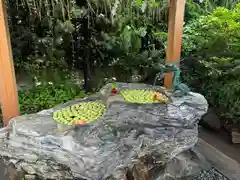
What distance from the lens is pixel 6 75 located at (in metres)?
1.99

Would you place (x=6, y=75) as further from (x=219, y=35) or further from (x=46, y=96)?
(x=219, y=35)

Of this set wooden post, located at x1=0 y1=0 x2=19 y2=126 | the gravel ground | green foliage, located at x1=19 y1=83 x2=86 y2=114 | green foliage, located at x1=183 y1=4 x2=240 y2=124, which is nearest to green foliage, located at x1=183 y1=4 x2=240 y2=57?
green foliage, located at x1=183 y1=4 x2=240 y2=124

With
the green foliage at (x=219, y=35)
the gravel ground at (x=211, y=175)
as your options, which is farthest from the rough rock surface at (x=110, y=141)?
the green foliage at (x=219, y=35)

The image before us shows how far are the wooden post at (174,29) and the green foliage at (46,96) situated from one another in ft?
5.56

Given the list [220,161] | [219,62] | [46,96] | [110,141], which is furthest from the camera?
[46,96]

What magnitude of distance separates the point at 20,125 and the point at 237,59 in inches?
100.0

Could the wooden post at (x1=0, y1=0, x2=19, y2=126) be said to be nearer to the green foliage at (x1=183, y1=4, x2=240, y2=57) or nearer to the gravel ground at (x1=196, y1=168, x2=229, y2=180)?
the gravel ground at (x1=196, y1=168, x2=229, y2=180)

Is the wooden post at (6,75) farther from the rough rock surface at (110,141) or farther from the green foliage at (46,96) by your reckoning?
the green foliage at (46,96)

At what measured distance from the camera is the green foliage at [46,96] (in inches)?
140

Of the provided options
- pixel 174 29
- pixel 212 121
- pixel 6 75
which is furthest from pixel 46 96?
pixel 212 121

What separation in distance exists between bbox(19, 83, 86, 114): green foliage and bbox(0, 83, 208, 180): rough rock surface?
154cm

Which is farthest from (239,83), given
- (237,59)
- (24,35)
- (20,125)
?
(24,35)

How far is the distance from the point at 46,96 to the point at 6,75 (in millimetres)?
1745

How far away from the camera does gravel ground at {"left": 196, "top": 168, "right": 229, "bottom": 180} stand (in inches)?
91.4
